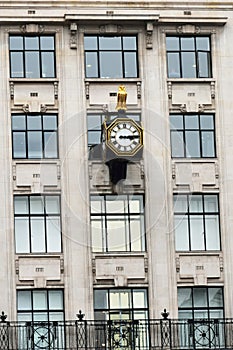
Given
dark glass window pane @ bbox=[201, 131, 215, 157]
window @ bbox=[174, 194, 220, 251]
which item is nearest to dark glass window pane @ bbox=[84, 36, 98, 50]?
dark glass window pane @ bbox=[201, 131, 215, 157]

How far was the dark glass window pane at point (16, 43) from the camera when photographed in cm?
4456

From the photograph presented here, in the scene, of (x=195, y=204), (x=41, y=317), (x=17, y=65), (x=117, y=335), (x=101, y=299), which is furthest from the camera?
(x=17, y=65)

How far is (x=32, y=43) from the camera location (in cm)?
4469

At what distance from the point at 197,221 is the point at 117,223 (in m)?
2.48

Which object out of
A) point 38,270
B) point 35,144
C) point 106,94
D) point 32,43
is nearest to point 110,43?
point 106,94

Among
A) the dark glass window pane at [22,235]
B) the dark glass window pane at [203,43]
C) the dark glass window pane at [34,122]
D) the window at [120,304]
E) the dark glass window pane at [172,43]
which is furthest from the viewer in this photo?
the dark glass window pane at [203,43]

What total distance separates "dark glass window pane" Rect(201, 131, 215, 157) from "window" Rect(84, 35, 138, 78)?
2.82 m

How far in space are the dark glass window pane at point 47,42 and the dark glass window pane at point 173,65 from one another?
366 cm

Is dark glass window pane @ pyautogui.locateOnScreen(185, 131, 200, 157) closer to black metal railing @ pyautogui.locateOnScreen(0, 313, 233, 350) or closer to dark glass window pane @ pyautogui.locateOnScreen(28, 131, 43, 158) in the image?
dark glass window pane @ pyautogui.locateOnScreen(28, 131, 43, 158)

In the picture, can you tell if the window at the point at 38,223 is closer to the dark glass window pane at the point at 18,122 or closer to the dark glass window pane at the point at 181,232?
the dark glass window pane at the point at 18,122

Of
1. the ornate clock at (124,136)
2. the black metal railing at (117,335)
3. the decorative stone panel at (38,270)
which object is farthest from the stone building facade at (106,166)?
the ornate clock at (124,136)

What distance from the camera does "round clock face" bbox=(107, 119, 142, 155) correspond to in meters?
42.7

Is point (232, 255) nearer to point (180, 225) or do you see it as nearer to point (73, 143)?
point (180, 225)

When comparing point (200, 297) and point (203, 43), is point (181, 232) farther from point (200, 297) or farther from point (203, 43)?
point (203, 43)
